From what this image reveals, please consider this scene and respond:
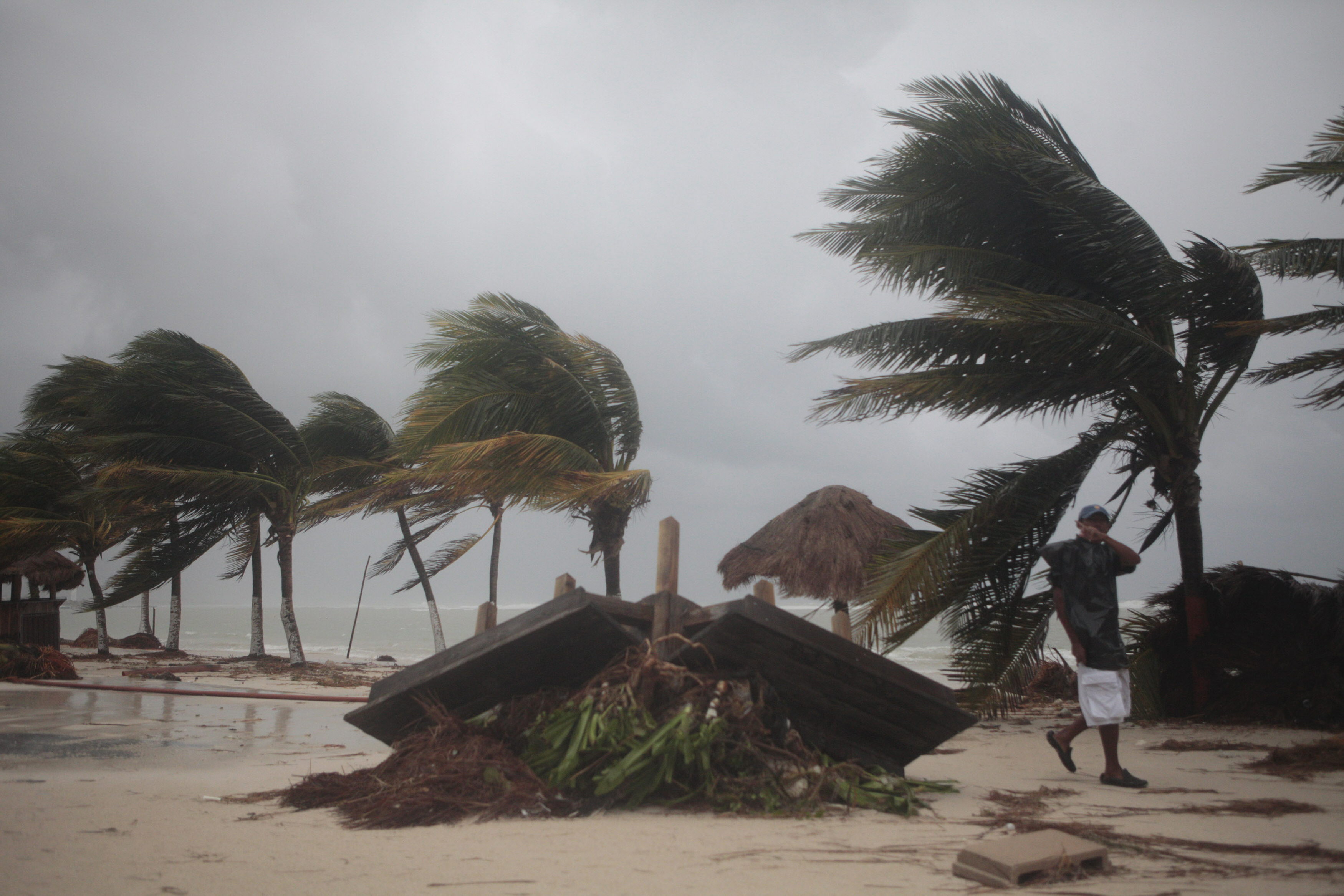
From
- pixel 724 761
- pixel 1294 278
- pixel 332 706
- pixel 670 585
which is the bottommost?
pixel 332 706

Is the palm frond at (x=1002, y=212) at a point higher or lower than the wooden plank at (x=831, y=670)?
higher

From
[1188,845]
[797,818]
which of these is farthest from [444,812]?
[1188,845]

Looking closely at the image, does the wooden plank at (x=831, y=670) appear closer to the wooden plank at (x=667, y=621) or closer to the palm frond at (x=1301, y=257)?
the wooden plank at (x=667, y=621)

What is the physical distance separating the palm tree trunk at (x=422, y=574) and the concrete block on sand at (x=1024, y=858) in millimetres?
15128

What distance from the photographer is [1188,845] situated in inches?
118

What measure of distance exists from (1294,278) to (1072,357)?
2.04 metres

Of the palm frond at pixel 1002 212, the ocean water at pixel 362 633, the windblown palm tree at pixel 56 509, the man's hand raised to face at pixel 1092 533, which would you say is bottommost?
the ocean water at pixel 362 633

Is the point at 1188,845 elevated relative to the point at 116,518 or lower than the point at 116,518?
lower

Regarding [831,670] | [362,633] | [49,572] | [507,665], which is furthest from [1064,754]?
[362,633]

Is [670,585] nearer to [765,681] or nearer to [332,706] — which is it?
[765,681]

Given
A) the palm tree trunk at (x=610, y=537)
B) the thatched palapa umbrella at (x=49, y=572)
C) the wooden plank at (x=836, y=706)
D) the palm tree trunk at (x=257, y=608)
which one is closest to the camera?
the wooden plank at (x=836, y=706)

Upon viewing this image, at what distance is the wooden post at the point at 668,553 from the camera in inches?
177

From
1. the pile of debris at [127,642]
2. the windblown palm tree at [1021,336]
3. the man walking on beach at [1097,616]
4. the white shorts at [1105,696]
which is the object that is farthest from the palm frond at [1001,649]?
the pile of debris at [127,642]

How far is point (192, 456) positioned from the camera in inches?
648
